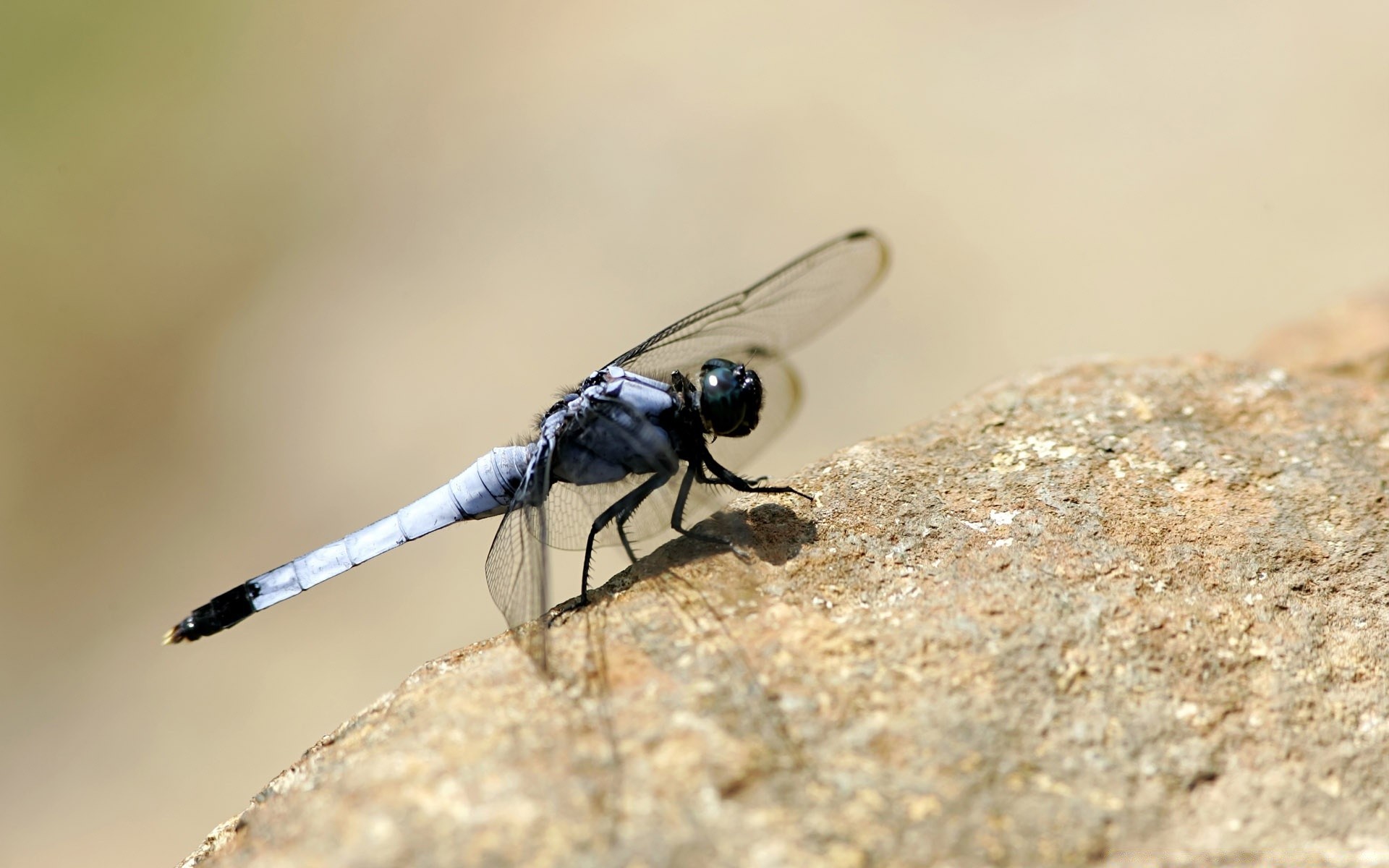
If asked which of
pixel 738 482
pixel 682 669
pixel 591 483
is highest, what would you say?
pixel 591 483

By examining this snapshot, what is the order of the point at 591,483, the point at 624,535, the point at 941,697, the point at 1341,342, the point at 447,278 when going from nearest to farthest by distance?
the point at 941,697 → the point at 624,535 → the point at 591,483 → the point at 1341,342 → the point at 447,278

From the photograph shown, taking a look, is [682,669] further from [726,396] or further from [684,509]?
[726,396]

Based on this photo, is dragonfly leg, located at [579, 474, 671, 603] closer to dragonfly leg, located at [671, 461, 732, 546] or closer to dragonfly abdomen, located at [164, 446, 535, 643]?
dragonfly leg, located at [671, 461, 732, 546]

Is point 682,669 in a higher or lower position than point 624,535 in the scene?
lower

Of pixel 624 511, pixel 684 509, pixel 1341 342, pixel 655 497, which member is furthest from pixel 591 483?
pixel 1341 342

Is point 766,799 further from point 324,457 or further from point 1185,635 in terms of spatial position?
point 324,457

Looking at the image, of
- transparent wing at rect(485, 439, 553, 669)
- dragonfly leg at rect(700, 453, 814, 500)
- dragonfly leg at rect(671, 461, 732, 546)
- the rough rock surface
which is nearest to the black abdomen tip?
transparent wing at rect(485, 439, 553, 669)

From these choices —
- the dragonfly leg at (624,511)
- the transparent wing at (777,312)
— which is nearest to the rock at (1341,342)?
the transparent wing at (777,312)

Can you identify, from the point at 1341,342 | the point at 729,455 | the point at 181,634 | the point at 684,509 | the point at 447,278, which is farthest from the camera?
the point at 447,278
